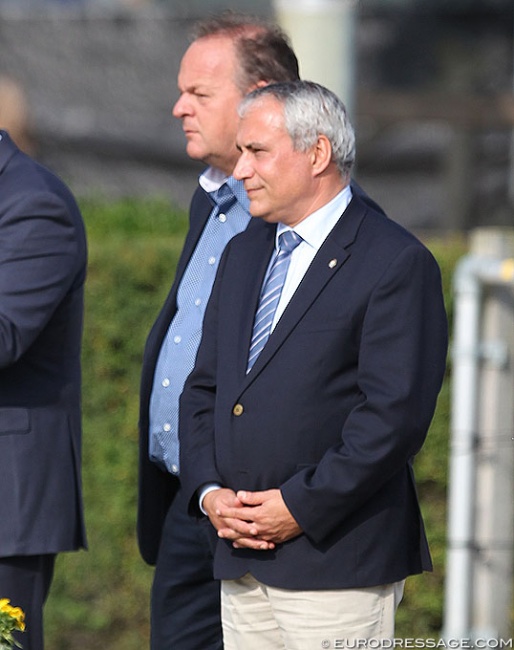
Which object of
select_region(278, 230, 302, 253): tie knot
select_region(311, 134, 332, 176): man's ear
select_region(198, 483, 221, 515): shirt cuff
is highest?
select_region(311, 134, 332, 176): man's ear

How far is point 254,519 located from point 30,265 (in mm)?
917

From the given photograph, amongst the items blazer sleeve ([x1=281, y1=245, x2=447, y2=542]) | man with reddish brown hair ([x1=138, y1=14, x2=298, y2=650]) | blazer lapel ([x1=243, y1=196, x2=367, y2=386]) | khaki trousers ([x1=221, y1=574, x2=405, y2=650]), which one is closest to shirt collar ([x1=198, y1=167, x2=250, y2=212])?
man with reddish brown hair ([x1=138, y1=14, x2=298, y2=650])

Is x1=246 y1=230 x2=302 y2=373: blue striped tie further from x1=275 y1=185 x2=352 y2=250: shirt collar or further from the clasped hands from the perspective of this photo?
the clasped hands

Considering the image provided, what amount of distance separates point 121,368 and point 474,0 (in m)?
4.98

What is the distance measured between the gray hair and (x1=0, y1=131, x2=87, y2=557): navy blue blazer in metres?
0.66

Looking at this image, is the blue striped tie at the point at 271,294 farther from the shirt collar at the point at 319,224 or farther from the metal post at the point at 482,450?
the metal post at the point at 482,450

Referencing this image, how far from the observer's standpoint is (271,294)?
307 centimetres

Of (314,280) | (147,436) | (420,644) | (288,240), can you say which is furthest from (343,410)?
(420,644)

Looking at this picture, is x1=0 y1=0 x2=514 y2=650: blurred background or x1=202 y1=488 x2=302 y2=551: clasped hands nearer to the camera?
x1=202 y1=488 x2=302 y2=551: clasped hands

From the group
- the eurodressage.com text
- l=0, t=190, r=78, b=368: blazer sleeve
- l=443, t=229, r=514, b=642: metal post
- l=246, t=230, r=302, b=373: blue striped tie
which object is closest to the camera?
the eurodressage.com text

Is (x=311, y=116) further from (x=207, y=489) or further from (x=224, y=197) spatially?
(x=207, y=489)

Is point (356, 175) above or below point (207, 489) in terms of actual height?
above

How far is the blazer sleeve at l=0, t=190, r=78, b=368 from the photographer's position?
10.6 ft

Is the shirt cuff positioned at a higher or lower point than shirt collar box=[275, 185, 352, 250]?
lower
